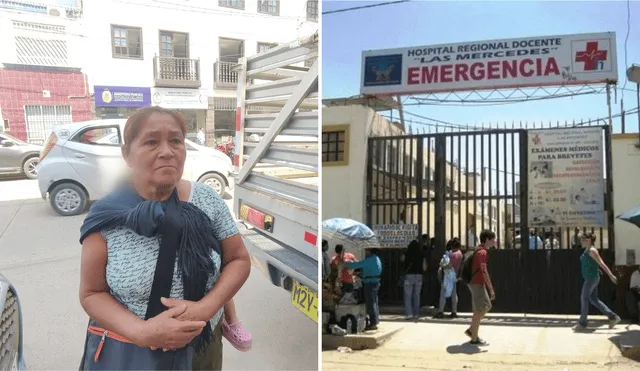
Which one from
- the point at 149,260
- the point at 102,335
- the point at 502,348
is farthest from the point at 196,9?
the point at 502,348

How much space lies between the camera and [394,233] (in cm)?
296

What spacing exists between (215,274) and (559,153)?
168 centimetres

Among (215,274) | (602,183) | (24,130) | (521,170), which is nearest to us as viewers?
(24,130)

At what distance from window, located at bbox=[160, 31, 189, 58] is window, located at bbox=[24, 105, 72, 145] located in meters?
0.40

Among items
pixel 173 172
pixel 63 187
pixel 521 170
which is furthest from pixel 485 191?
pixel 63 187

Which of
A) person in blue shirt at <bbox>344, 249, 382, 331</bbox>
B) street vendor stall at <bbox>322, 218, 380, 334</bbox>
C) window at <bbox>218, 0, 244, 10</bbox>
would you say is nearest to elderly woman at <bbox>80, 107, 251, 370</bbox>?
window at <bbox>218, 0, 244, 10</bbox>

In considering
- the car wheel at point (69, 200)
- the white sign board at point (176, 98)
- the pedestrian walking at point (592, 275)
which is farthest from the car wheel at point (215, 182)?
the pedestrian walking at point (592, 275)

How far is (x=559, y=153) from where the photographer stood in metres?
2.76

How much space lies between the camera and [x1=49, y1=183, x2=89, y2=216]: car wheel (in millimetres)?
2088

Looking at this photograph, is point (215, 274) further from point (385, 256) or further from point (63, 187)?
point (385, 256)

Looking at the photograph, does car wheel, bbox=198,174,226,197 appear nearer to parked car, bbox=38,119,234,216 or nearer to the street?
parked car, bbox=38,119,234,216

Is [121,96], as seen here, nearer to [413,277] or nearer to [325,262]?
[325,262]

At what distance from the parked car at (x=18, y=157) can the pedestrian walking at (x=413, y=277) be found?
1746 millimetres

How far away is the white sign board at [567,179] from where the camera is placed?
8.91 ft
